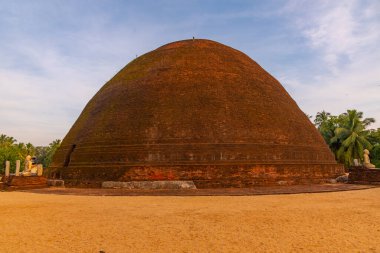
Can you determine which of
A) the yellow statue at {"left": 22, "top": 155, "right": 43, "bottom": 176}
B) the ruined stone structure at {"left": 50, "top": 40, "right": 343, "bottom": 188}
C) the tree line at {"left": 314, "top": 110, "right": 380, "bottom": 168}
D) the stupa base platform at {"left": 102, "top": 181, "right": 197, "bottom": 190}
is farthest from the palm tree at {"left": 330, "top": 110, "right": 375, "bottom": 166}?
the yellow statue at {"left": 22, "top": 155, "right": 43, "bottom": 176}

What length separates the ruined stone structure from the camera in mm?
15109

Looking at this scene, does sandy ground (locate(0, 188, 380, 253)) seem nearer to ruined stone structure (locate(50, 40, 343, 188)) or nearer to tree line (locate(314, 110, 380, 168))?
ruined stone structure (locate(50, 40, 343, 188))

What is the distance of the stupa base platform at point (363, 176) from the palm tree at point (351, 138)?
2063cm

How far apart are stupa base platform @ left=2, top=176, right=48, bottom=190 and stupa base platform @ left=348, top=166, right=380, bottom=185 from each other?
666 inches

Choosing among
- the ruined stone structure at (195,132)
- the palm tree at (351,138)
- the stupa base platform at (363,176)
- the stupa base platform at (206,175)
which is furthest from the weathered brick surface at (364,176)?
the palm tree at (351,138)

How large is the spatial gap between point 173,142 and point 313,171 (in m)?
7.68

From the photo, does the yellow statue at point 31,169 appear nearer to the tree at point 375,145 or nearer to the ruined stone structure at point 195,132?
the ruined stone structure at point 195,132

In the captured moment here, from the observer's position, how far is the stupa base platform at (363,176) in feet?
56.0

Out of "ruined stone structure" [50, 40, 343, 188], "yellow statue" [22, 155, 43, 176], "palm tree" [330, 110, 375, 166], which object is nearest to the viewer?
"ruined stone structure" [50, 40, 343, 188]

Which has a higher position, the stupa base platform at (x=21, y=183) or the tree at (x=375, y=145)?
the tree at (x=375, y=145)

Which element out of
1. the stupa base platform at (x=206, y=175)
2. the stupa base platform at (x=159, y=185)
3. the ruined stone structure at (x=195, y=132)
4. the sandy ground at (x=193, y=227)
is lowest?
the sandy ground at (x=193, y=227)

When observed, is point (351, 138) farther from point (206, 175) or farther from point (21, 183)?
point (21, 183)

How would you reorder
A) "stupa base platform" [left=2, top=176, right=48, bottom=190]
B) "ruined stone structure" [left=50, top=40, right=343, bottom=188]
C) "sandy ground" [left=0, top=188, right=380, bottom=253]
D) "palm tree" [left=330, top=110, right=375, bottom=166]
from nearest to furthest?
"sandy ground" [left=0, top=188, right=380, bottom=253] < "ruined stone structure" [left=50, top=40, right=343, bottom=188] < "stupa base platform" [left=2, top=176, right=48, bottom=190] < "palm tree" [left=330, top=110, right=375, bottom=166]

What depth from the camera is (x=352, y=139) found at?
120 ft
